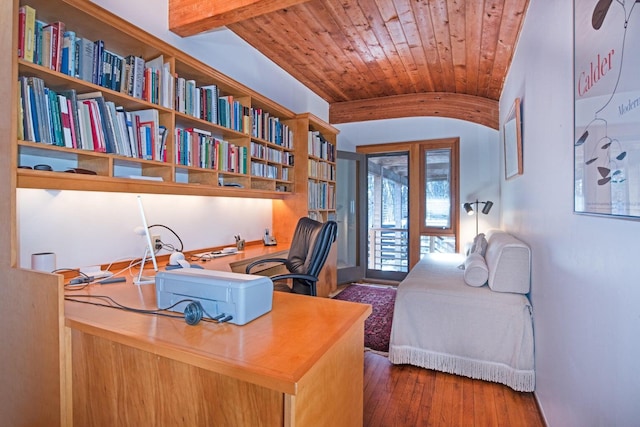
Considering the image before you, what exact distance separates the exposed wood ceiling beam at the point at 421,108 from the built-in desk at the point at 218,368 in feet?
12.7

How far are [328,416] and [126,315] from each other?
0.78 meters

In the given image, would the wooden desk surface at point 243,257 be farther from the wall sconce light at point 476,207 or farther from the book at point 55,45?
the wall sconce light at point 476,207

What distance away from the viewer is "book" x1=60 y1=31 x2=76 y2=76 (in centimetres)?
148

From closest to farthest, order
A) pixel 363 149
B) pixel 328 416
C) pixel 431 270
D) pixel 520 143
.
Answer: pixel 328 416, pixel 520 143, pixel 431 270, pixel 363 149

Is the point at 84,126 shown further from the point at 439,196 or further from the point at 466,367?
the point at 439,196

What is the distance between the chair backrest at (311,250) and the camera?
2.20 m

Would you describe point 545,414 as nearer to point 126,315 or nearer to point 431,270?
point 431,270

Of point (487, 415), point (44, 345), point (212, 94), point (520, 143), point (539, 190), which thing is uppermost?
point (212, 94)

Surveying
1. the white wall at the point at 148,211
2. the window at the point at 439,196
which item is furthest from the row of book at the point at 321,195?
the window at the point at 439,196

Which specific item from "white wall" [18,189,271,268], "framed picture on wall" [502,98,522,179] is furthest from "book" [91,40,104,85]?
"framed picture on wall" [502,98,522,179]

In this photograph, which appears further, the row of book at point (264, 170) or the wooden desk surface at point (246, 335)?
the row of book at point (264, 170)

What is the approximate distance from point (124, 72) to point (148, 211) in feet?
2.87

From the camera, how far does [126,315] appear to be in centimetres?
111

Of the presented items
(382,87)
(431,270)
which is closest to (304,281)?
(431,270)
